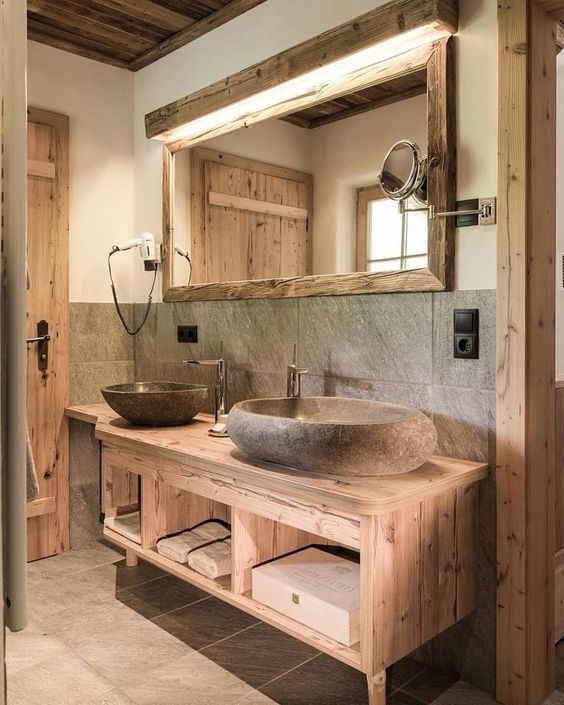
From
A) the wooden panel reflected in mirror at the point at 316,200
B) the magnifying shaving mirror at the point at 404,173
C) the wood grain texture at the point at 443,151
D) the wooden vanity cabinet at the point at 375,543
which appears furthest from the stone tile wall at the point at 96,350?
the wood grain texture at the point at 443,151

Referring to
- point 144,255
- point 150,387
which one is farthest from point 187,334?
point 144,255

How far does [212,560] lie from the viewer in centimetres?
209

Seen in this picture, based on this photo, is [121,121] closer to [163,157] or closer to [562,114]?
[163,157]

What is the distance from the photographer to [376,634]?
1577 mm

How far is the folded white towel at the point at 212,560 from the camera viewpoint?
2070 millimetres

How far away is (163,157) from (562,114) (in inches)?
69.5

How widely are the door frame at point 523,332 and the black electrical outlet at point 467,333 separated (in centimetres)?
7

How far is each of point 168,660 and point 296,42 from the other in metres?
2.27

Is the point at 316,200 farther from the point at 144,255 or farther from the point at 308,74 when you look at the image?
the point at 144,255

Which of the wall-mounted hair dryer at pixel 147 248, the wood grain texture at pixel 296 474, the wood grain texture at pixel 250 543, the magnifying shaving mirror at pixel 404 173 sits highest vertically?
the magnifying shaving mirror at pixel 404 173

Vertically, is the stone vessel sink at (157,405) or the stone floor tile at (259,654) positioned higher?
the stone vessel sink at (157,405)

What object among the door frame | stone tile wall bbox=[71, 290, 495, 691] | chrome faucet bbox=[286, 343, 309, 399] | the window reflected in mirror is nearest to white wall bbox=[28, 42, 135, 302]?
stone tile wall bbox=[71, 290, 495, 691]

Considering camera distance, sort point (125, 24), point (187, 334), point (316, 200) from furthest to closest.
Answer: point (187, 334), point (125, 24), point (316, 200)

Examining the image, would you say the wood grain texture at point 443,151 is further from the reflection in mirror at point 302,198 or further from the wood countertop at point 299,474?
the wood countertop at point 299,474
